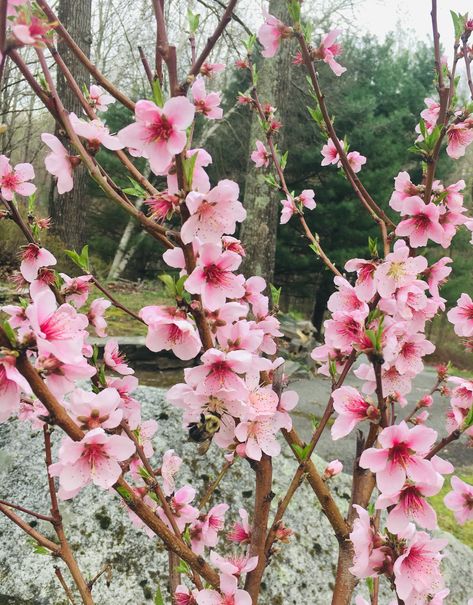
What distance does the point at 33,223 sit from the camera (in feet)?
3.97

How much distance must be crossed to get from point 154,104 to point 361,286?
60 cm

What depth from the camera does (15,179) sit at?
1249 mm

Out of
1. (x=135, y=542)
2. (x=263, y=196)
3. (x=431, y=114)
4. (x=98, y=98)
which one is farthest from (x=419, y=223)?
(x=263, y=196)

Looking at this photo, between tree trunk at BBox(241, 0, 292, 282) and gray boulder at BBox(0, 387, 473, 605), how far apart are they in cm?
406

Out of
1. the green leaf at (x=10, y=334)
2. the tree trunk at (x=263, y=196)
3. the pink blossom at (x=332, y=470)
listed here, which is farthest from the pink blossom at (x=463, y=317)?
the tree trunk at (x=263, y=196)

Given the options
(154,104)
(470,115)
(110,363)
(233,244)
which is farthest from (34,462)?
(470,115)

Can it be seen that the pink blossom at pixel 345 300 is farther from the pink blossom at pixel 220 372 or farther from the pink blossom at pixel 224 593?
the pink blossom at pixel 224 593

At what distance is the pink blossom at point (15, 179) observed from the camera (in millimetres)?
1218

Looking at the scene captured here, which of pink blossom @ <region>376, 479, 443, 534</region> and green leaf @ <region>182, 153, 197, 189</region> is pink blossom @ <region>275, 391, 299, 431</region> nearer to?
pink blossom @ <region>376, 479, 443, 534</region>

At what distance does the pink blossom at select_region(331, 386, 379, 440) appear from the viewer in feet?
2.99

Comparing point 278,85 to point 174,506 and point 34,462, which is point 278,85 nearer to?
point 34,462

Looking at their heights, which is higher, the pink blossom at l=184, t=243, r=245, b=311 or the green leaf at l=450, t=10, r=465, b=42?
the green leaf at l=450, t=10, r=465, b=42

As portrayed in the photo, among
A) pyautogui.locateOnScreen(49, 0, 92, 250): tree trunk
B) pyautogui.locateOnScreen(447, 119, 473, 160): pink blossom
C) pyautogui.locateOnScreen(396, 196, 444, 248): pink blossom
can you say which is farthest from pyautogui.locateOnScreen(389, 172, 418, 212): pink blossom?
pyautogui.locateOnScreen(49, 0, 92, 250): tree trunk

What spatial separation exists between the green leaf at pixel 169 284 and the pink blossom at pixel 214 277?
3cm
